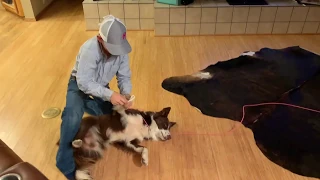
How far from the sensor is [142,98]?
6.51 feet

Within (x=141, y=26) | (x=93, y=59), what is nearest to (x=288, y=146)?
(x=93, y=59)

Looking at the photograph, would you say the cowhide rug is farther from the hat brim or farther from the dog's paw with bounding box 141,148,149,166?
the hat brim

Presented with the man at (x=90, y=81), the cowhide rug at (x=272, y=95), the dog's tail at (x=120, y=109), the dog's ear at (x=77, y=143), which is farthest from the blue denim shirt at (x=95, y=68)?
the cowhide rug at (x=272, y=95)

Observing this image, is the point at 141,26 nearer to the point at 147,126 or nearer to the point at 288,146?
the point at 147,126

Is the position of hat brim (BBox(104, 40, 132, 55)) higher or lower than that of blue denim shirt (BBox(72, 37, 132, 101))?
higher

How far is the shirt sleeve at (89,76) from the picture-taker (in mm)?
1396

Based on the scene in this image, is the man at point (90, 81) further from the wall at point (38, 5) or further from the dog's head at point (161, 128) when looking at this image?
the wall at point (38, 5)

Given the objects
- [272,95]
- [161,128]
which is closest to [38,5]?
[161,128]

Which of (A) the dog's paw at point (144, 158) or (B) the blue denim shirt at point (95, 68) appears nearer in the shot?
(B) the blue denim shirt at point (95, 68)

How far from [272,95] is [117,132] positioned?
1.16m

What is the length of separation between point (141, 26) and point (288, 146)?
1965 millimetres

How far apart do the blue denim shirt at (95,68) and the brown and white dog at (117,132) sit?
0.17 meters

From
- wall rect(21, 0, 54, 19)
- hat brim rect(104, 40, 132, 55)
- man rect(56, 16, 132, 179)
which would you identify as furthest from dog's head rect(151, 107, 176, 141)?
wall rect(21, 0, 54, 19)

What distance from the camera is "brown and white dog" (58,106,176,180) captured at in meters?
1.51
